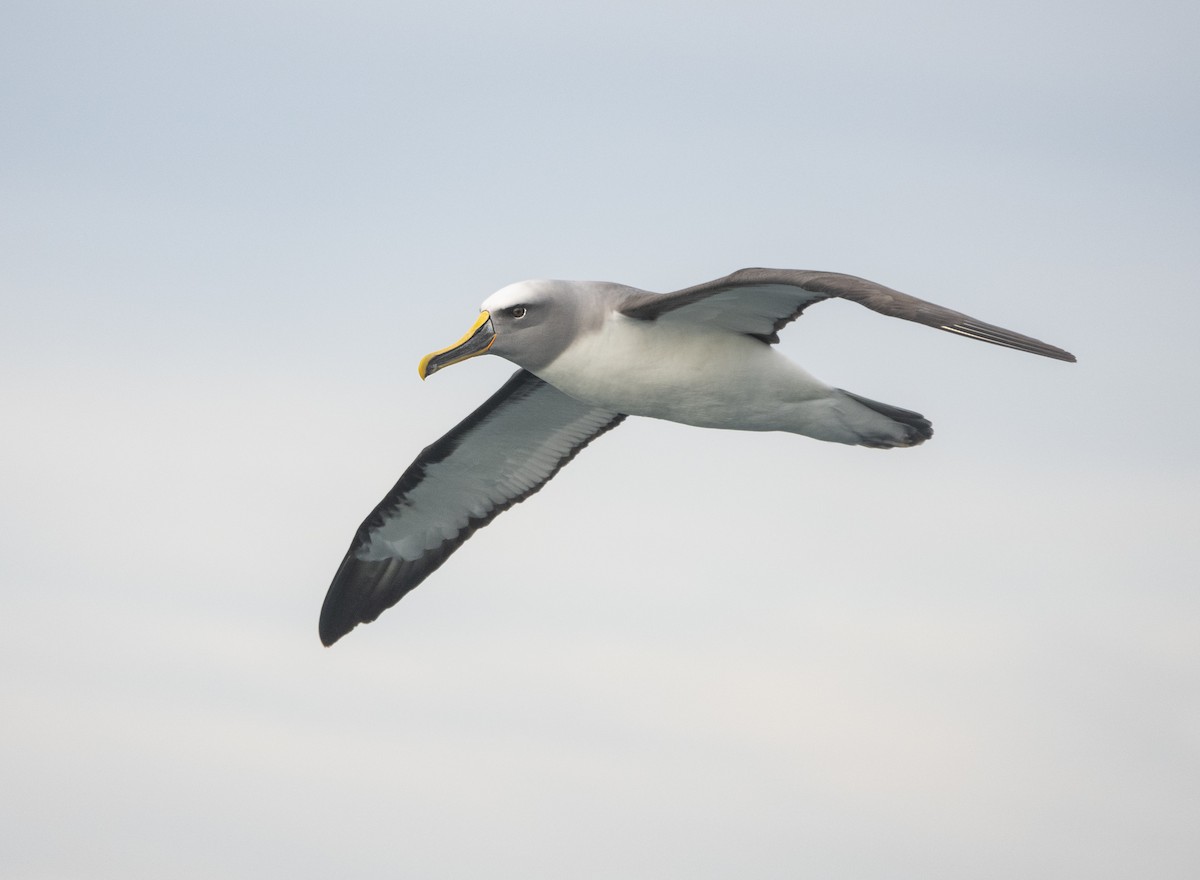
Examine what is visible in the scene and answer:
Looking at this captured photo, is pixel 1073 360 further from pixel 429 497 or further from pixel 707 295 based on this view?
pixel 429 497

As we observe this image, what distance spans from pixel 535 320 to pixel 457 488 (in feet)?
15.9

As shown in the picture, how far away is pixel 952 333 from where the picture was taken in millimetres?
10039

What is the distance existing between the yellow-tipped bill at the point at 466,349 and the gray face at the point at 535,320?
0.19 ft

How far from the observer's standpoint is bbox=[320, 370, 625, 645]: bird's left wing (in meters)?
15.7

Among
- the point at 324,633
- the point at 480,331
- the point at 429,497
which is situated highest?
the point at 480,331

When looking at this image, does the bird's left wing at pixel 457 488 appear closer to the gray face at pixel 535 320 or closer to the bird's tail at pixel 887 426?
the gray face at pixel 535 320

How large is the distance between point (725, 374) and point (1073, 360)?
3406mm

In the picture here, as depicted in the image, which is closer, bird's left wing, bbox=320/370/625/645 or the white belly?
the white belly

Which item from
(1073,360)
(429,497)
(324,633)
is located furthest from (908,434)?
(324,633)

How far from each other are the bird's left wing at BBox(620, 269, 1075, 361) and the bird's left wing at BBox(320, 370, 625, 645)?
10.3 ft

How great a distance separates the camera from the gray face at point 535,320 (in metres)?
12.1

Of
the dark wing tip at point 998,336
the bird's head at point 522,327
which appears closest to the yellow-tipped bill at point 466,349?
the bird's head at point 522,327

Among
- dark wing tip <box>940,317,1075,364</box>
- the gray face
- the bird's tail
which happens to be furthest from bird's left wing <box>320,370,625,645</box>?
dark wing tip <box>940,317,1075,364</box>

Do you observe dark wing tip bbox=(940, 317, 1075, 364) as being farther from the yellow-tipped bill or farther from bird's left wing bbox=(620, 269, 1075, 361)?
the yellow-tipped bill
